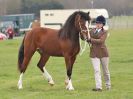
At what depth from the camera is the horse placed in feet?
44.9

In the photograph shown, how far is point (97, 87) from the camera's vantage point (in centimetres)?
1355

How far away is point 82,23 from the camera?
13539mm

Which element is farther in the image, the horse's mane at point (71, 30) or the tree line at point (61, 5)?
the tree line at point (61, 5)

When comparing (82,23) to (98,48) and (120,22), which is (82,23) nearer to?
(98,48)

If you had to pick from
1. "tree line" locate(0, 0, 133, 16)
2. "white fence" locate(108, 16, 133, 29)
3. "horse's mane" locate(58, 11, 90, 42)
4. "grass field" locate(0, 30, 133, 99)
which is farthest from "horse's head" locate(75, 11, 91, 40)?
"white fence" locate(108, 16, 133, 29)

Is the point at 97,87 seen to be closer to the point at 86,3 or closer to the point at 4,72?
the point at 4,72

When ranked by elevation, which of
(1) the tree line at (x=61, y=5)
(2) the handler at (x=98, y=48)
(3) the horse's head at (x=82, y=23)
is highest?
(3) the horse's head at (x=82, y=23)

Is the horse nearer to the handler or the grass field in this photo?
the handler

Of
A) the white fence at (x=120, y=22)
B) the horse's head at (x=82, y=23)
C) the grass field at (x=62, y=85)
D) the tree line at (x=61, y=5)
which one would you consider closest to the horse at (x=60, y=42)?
the horse's head at (x=82, y=23)

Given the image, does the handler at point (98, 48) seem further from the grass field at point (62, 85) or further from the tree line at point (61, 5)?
the tree line at point (61, 5)

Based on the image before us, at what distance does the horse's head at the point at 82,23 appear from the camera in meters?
13.4

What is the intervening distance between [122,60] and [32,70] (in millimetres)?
5467

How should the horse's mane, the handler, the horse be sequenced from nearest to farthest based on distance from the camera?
the handler
the horse
the horse's mane

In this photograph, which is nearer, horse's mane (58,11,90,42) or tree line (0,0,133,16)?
horse's mane (58,11,90,42)
